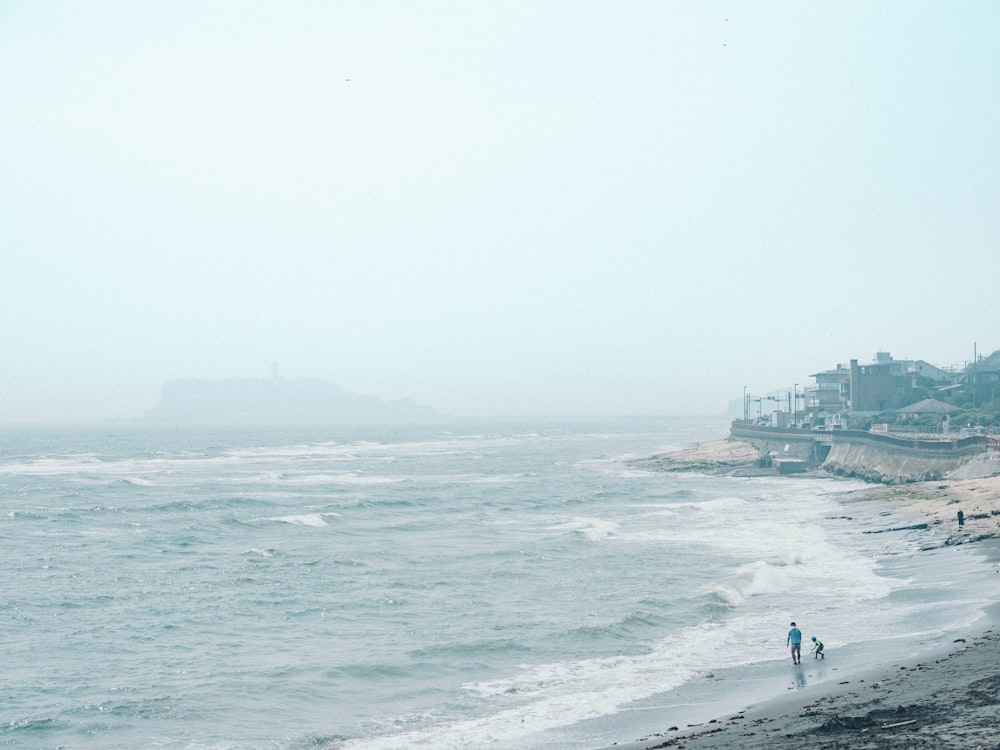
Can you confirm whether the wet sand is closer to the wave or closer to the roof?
the wave

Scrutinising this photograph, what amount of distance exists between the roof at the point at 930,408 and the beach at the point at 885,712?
7895 cm

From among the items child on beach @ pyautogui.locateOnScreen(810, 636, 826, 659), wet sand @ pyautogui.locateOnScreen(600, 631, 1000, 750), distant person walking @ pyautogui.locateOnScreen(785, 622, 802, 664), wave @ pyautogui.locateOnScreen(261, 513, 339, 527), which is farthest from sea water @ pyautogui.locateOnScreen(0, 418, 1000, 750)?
wet sand @ pyautogui.locateOnScreen(600, 631, 1000, 750)

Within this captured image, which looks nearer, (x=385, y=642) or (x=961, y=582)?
(x=385, y=642)

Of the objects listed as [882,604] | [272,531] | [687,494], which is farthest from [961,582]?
[687,494]

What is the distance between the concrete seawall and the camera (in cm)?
6769

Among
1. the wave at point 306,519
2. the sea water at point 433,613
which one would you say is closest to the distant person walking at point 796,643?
the sea water at point 433,613

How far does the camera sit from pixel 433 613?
3161 cm

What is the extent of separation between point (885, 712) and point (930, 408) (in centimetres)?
8983

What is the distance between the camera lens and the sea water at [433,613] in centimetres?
2141

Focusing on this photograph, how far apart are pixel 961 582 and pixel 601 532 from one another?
20936 millimetres

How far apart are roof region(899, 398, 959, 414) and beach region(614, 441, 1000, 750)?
79.0 m

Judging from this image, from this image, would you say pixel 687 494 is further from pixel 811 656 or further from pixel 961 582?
pixel 811 656

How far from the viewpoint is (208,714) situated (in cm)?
2177

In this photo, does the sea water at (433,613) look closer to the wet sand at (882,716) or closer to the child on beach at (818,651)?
the child on beach at (818,651)
